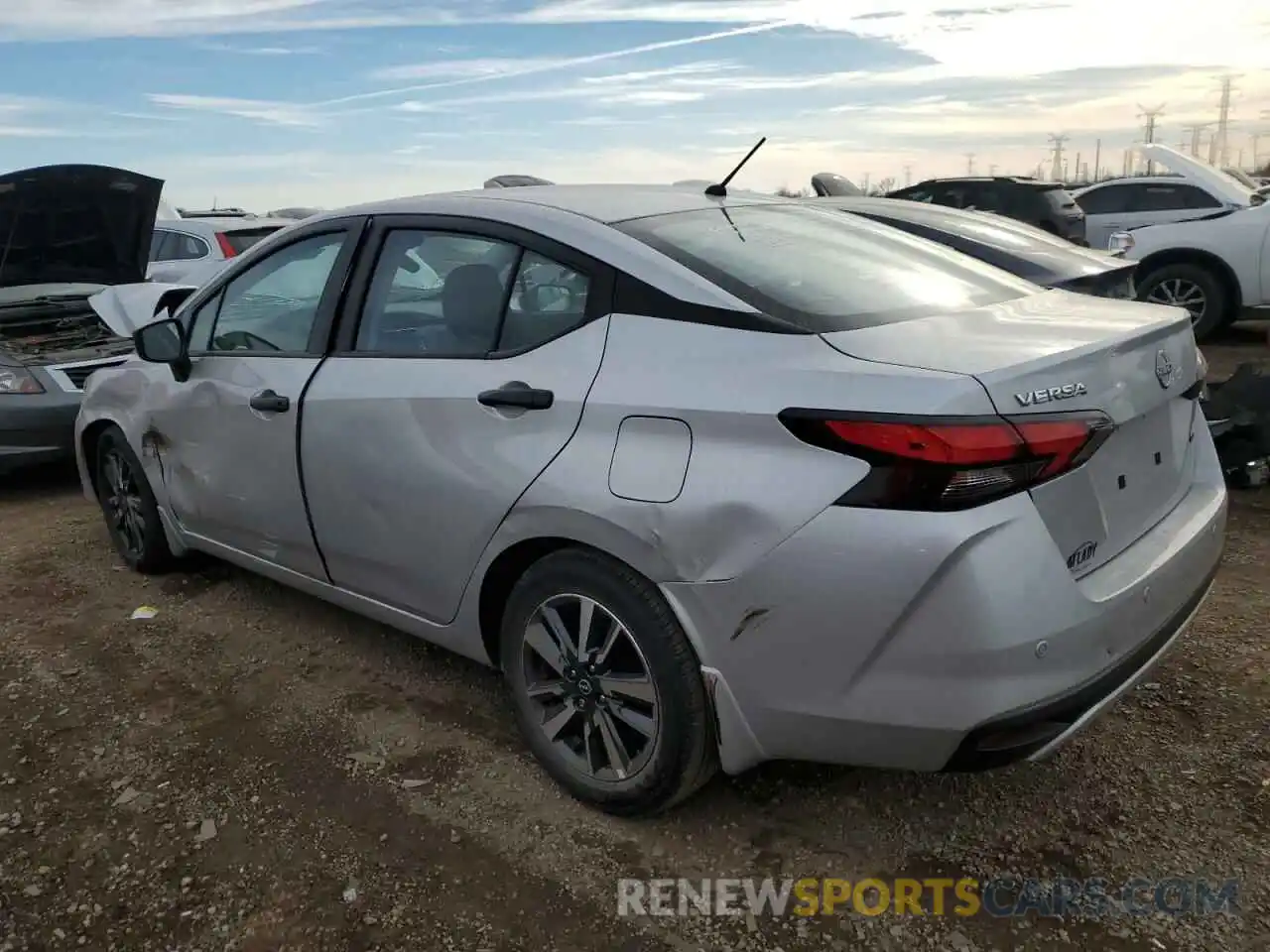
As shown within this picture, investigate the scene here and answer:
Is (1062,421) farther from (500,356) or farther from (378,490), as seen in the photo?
(378,490)

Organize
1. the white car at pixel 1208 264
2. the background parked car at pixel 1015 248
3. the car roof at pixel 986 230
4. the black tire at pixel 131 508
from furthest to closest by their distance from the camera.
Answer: the white car at pixel 1208 264 < the car roof at pixel 986 230 < the background parked car at pixel 1015 248 < the black tire at pixel 131 508

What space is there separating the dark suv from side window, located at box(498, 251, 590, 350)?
995cm

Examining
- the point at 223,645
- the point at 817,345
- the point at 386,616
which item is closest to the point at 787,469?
the point at 817,345

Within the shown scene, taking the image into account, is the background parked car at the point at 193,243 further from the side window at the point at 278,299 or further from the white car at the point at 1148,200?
the white car at the point at 1148,200

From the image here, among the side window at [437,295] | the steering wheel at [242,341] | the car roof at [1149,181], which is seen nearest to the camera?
the side window at [437,295]

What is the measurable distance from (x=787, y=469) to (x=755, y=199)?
1.59m

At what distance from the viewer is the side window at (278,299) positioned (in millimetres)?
3402

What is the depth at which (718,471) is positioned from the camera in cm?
223

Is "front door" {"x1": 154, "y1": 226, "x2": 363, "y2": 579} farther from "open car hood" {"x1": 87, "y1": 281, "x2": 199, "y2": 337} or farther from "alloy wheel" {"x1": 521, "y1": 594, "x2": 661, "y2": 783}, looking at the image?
"open car hood" {"x1": 87, "y1": 281, "x2": 199, "y2": 337}

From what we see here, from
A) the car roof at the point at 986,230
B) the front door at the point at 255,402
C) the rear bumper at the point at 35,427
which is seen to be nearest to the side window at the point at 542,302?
the front door at the point at 255,402

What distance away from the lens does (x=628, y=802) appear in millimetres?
2625

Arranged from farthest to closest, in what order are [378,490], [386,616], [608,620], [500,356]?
[386,616]
[378,490]
[500,356]
[608,620]

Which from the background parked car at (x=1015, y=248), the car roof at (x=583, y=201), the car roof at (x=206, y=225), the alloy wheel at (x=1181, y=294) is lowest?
the alloy wheel at (x=1181, y=294)

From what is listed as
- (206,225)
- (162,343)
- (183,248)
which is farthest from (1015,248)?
(183,248)
